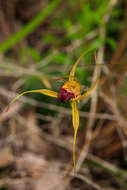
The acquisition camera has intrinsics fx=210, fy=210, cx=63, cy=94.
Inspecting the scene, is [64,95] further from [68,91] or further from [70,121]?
[70,121]

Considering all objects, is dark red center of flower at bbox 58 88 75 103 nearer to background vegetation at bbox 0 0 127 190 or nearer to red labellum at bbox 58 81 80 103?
red labellum at bbox 58 81 80 103

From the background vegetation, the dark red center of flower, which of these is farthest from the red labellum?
the background vegetation

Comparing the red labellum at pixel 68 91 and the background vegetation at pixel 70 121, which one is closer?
the red labellum at pixel 68 91

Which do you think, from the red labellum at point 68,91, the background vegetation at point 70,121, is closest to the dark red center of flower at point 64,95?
the red labellum at point 68,91

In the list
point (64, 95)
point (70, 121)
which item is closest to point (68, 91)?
point (64, 95)

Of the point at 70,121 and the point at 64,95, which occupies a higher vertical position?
the point at 64,95

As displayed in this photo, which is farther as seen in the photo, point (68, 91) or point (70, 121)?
point (70, 121)

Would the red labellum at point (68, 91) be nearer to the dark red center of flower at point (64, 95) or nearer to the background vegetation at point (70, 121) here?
the dark red center of flower at point (64, 95)

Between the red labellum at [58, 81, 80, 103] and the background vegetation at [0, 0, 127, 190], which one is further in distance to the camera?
the background vegetation at [0, 0, 127, 190]
